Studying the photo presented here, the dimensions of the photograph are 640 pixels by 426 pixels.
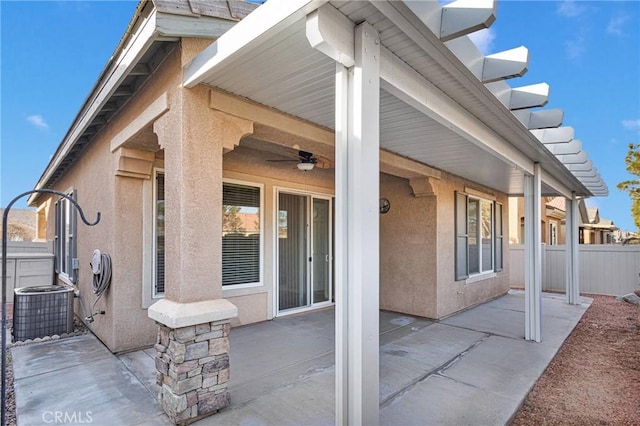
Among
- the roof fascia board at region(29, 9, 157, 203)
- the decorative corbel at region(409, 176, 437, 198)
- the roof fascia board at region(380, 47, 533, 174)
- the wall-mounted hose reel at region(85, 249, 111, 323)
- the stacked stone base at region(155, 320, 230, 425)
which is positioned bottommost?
the stacked stone base at region(155, 320, 230, 425)

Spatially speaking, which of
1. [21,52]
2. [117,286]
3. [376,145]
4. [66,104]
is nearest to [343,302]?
[376,145]

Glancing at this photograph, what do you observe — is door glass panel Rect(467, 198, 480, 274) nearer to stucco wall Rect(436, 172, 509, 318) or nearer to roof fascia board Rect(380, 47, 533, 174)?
stucco wall Rect(436, 172, 509, 318)

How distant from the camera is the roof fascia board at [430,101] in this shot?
2.50 meters

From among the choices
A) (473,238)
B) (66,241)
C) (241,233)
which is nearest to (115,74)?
(241,233)

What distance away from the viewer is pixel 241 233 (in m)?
5.82

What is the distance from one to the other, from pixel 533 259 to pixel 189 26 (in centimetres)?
563

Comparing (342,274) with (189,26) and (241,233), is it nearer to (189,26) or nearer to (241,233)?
(189,26)

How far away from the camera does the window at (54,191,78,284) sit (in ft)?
21.5

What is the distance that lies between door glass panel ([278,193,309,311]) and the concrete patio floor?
2.45ft

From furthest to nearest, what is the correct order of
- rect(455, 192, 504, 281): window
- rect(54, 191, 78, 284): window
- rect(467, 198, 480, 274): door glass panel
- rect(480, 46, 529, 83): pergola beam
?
1. rect(467, 198, 480, 274): door glass panel
2. rect(455, 192, 504, 281): window
3. rect(54, 191, 78, 284): window
4. rect(480, 46, 529, 83): pergola beam

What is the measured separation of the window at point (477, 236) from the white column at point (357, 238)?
5.52 meters

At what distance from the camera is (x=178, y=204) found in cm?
290

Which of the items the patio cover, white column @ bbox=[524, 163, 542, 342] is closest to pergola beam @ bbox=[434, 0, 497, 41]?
the patio cover

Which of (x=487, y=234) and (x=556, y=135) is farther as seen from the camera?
(x=487, y=234)
